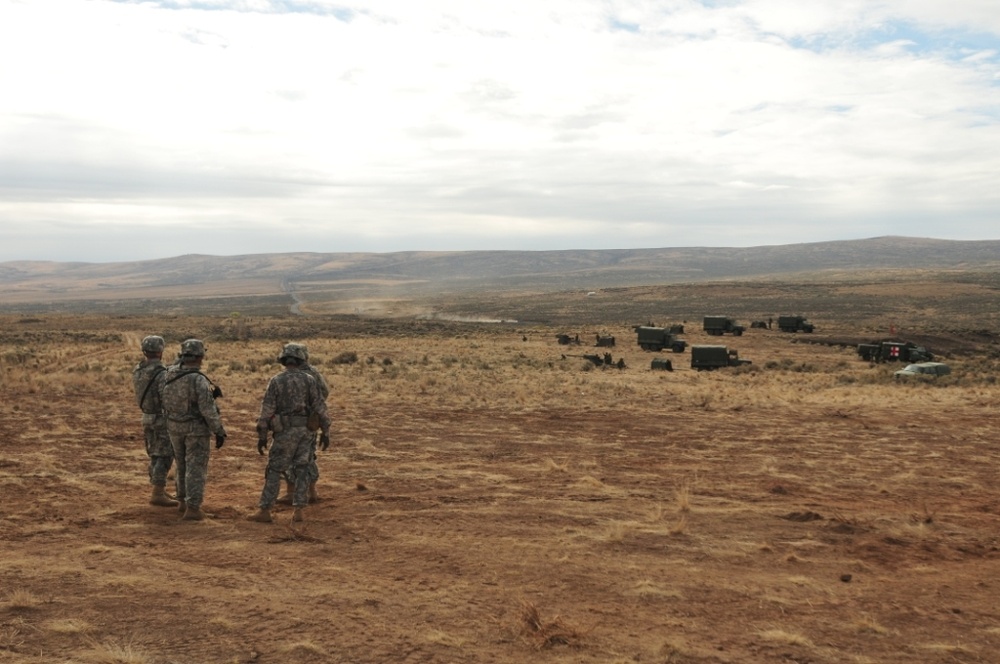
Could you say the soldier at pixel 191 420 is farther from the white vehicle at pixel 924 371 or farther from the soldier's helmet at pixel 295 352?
the white vehicle at pixel 924 371

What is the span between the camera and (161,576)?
21.7 ft

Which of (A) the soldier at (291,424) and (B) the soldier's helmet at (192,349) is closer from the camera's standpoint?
(A) the soldier at (291,424)

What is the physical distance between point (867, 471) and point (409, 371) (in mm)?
16091

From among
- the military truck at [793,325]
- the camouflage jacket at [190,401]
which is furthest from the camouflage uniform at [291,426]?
the military truck at [793,325]

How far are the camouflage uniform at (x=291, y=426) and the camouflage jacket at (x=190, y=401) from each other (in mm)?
533

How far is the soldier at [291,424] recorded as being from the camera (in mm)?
8312

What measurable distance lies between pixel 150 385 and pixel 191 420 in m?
0.99

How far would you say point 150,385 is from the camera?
9.05 metres

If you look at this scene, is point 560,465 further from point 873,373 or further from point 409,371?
point 873,373

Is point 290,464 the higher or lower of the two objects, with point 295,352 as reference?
lower

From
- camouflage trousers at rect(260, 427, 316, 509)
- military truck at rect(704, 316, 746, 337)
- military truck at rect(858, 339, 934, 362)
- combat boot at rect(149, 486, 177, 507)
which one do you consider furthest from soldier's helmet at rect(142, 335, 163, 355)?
military truck at rect(704, 316, 746, 337)

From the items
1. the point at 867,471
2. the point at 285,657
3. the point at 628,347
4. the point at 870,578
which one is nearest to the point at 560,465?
the point at 867,471

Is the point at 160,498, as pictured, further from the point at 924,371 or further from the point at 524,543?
the point at 924,371

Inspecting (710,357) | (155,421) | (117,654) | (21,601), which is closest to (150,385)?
(155,421)
